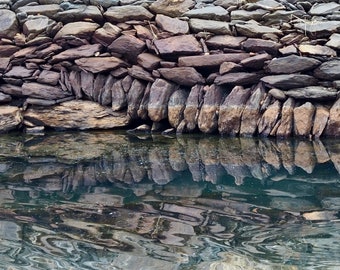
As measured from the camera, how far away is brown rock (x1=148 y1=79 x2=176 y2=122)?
21.5 feet

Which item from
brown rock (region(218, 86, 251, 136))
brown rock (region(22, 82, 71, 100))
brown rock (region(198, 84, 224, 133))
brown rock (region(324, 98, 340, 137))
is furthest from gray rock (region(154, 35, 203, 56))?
brown rock (region(324, 98, 340, 137))

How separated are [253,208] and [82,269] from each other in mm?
1310

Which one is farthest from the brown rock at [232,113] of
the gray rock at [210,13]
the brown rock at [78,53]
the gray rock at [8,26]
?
the gray rock at [8,26]

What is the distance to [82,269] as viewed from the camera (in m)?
2.26

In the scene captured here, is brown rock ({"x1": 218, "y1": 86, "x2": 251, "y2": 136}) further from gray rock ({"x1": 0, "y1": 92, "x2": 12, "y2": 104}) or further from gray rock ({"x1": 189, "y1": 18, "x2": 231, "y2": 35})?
gray rock ({"x1": 0, "y1": 92, "x2": 12, "y2": 104})

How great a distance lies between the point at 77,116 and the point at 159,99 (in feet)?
3.74

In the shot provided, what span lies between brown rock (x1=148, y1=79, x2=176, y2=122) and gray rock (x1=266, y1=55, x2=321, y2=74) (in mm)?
1302

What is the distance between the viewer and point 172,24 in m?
7.01

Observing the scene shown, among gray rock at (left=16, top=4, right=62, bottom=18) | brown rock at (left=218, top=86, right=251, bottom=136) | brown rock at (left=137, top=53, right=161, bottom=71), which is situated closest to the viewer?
brown rock at (left=218, top=86, right=251, bottom=136)

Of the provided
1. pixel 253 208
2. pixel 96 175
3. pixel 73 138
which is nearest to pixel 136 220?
pixel 253 208

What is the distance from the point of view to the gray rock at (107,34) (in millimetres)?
6992

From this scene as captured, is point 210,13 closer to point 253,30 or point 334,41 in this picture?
point 253,30

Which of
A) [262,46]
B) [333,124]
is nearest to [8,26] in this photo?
[262,46]

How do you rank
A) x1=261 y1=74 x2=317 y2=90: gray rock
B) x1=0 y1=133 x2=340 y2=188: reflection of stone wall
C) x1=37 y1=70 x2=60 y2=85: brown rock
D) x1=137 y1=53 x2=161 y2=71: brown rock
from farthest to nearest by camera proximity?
1. x1=37 y1=70 x2=60 y2=85: brown rock
2. x1=137 y1=53 x2=161 y2=71: brown rock
3. x1=261 y1=74 x2=317 y2=90: gray rock
4. x1=0 y1=133 x2=340 y2=188: reflection of stone wall
